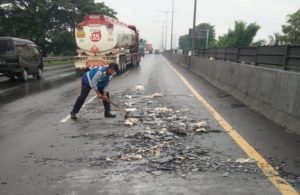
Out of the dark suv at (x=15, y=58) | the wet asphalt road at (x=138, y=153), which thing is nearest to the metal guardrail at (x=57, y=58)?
the dark suv at (x=15, y=58)

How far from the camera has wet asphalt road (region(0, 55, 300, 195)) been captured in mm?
5418

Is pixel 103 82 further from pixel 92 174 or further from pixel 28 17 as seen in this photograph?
pixel 28 17

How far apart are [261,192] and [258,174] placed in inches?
28.3

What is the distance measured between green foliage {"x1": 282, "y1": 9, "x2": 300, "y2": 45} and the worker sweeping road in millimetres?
66686

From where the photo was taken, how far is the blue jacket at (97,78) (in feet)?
34.6

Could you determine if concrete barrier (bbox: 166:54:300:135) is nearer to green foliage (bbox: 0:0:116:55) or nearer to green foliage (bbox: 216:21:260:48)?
green foliage (bbox: 0:0:116:55)

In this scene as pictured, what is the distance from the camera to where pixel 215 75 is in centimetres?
2067

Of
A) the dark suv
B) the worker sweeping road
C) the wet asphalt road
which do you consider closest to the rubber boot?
the worker sweeping road

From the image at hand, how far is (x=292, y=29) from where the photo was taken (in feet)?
249

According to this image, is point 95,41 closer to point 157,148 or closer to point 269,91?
point 269,91

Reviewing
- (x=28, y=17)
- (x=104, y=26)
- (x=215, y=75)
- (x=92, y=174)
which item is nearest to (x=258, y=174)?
(x=92, y=174)

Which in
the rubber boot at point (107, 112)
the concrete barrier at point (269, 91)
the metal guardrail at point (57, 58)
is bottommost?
the metal guardrail at point (57, 58)

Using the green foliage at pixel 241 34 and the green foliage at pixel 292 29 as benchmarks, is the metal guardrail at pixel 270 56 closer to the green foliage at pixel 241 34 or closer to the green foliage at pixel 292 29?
the green foliage at pixel 292 29

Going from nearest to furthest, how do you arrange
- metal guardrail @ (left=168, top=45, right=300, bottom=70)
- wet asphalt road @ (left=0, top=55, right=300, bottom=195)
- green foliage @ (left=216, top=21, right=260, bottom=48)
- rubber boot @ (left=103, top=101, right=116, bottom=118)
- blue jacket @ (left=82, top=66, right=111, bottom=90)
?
wet asphalt road @ (left=0, top=55, right=300, bottom=195), blue jacket @ (left=82, top=66, right=111, bottom=90), rubber boot @ (left=103, top=101, right=116, bottom=118), metal guardrail @ (left=168, top=45, right=300, bottom=70), green foliage @ (left=216, top=21, right=260, bottom=48)
